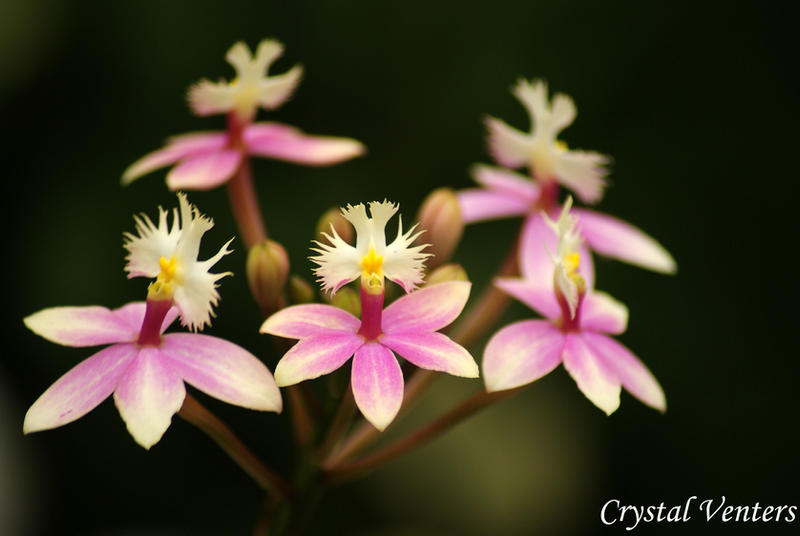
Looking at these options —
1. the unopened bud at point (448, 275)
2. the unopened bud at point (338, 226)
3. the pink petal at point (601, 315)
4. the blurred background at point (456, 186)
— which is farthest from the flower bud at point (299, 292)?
the blurred background at point (456, 186)

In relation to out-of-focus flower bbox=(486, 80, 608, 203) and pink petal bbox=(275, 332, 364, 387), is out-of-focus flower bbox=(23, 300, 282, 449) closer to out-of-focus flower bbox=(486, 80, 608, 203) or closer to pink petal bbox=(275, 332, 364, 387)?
pink petal bbox=(275, 332, 364, 387)

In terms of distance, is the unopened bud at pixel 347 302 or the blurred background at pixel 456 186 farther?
the blurred background at pixel 456 186

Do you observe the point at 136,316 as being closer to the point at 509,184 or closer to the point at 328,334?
the point at 328,334

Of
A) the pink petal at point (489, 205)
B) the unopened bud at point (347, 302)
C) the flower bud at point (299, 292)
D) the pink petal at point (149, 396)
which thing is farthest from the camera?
the pink petal at point (489, 205)

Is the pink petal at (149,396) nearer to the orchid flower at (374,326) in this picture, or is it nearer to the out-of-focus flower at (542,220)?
the orchid flower at (374,326)

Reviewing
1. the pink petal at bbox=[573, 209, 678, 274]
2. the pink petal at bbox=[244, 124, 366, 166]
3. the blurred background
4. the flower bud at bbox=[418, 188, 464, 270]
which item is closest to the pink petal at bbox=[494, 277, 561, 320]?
the flower bud at bbox=[418, 188, 464, 270]

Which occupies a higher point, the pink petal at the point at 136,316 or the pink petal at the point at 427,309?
the pink petal at the point at 427,309

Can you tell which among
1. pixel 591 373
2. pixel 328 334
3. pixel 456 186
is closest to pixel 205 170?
pixel 328 334

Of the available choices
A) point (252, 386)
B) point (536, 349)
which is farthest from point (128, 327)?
point (536, 349)
